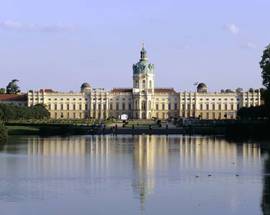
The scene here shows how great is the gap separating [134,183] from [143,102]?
4718 inches

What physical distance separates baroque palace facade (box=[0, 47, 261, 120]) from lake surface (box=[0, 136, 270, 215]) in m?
108

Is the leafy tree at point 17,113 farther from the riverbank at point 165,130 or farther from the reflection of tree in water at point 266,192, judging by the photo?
the reflection of tree in water at point 266,192

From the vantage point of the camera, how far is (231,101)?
144000mm

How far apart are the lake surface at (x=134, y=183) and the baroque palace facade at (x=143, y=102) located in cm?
10840

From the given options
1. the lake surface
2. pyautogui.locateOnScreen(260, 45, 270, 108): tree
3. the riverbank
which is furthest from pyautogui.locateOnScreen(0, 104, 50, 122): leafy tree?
the lake surface

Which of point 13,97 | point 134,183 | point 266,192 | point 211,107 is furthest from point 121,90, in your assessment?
point 266,192

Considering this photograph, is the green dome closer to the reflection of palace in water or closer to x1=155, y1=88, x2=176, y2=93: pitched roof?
x1=155, y1=88, x2=176, y2=93: pitched roof

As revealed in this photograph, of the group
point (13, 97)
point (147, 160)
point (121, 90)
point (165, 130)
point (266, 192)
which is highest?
point (121, 90)

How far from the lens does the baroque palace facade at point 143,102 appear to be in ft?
466

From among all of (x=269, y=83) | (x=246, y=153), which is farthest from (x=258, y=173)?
(x=269, y=83)

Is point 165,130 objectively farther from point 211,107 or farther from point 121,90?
point 121,90

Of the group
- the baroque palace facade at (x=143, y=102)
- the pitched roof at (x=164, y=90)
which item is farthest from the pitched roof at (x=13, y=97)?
the pitched roof at (x=164, y=90)

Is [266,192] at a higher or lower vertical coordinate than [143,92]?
lower

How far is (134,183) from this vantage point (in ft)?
71.6
